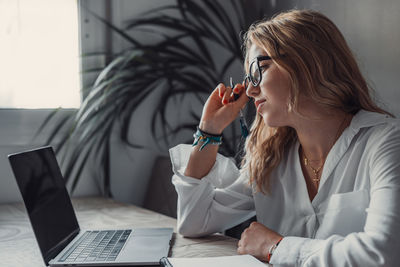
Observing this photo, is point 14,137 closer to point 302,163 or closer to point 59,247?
point 59,247

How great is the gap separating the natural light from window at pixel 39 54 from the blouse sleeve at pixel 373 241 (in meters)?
1.45

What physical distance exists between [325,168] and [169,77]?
Answer: 3.60 ft

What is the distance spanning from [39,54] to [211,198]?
1.16m

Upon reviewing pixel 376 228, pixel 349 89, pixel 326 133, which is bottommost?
pixel 376 228

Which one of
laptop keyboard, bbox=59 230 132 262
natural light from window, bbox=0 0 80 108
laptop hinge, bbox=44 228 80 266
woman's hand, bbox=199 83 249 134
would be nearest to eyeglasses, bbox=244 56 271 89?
woman's hand, bbox=199 83 249 134

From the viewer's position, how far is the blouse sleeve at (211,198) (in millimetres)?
1414

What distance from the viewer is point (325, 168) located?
4.21 feet

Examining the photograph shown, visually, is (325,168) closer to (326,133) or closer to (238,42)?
(326,133)

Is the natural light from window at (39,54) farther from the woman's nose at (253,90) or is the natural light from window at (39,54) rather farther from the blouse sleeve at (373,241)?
the blouse sleeve at (373,241)

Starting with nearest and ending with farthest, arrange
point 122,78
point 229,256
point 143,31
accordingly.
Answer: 1. point 229,256
2. point 122,78
3. point 143,31

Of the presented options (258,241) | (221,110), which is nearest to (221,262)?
(258,241)

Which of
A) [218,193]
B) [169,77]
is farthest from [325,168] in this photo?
[169,77]

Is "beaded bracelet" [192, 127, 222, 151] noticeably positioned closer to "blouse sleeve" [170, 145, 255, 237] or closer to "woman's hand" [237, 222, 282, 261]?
A: "blouse sleeve" [170, 145, 255, 237]

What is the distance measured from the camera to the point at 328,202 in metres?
1.27
